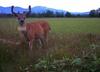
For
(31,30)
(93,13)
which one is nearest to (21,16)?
(31,30)

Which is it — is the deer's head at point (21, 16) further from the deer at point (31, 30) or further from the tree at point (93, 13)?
the tree at point (93, 13)

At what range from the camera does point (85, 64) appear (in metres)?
7.82

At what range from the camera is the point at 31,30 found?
42.3 ft

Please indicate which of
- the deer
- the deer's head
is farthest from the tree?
the deer's head

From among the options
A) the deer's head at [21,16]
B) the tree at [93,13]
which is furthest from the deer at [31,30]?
the tree at [93,13]

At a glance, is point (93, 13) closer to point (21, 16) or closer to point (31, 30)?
point (31, 30)

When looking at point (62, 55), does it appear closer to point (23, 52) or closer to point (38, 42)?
point (23, 52)

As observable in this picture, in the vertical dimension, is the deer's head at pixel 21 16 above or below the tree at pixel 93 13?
above

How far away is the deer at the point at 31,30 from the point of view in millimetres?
12234

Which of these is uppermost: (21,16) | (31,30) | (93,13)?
(21,16)

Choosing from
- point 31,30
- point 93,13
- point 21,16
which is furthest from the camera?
point 93,13

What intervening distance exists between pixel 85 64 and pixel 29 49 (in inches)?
150

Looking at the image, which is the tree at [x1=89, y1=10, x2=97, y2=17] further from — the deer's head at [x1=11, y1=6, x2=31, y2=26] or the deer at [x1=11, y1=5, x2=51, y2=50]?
the deer's head at [x1=11, y1=6, x2=31, y2=26]

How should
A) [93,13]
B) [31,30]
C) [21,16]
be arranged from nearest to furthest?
[21,16]
[31,30]
[93,13]
